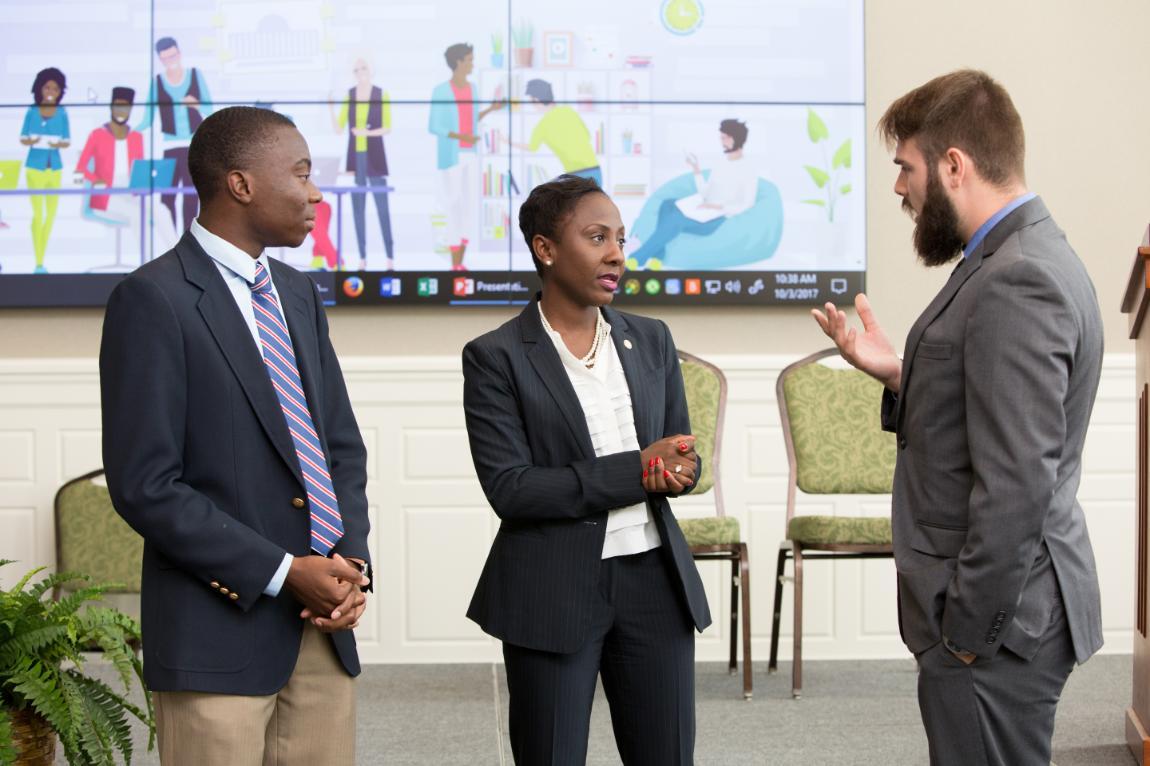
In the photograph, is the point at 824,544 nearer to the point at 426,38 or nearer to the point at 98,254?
the point at 426,38

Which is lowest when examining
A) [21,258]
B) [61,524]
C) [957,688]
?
[61,524]

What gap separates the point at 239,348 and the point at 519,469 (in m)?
0.54

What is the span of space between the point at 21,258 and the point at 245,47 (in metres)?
1.16

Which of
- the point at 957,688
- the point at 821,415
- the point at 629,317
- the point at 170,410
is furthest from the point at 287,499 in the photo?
the point at 821,415

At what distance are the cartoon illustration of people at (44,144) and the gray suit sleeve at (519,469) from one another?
3178 mm

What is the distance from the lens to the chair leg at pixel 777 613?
4.52 meters

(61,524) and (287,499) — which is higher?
(287,499)

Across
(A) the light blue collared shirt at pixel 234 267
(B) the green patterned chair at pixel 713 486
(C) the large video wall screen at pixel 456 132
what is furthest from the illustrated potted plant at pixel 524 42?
(A) the light blue collared shirt at pixel 234 267

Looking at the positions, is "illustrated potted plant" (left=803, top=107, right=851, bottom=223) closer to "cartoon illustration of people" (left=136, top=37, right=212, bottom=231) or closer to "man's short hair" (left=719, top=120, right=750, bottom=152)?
"man's short hair" (left=719, top=120, right=750, bottom=152)

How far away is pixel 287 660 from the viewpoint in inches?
73.6

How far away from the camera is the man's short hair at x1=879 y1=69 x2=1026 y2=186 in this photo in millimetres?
1818

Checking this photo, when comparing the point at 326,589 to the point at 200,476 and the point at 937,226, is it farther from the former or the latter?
the point at 937,226

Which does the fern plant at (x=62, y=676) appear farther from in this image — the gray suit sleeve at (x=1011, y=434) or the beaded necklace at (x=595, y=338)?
the gray suit sleeve at (x=1011, y=434)

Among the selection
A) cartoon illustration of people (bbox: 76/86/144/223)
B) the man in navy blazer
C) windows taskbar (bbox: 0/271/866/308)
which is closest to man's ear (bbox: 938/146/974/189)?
the man in navy blazer
